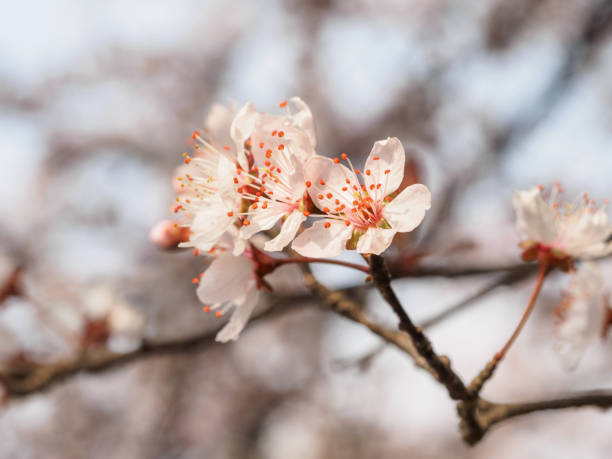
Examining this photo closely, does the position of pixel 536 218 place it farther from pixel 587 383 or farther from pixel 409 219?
pixel 587 383

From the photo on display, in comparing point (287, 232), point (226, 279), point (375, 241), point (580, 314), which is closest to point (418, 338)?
point (375, 241)

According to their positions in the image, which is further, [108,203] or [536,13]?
[108,203]

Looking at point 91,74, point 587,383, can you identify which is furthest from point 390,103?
point 91,74

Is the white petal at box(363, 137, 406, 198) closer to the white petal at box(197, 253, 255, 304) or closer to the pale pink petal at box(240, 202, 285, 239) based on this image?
the pale pink petal at box(240, 202, 285, 239)

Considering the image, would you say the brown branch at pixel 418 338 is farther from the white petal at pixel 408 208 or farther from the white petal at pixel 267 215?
the white petal at pixel 267 215

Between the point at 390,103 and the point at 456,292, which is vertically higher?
the point at 390,103

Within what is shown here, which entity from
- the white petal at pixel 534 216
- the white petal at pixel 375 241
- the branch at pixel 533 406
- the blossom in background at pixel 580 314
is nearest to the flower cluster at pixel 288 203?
the white petal at pixel 375 241
